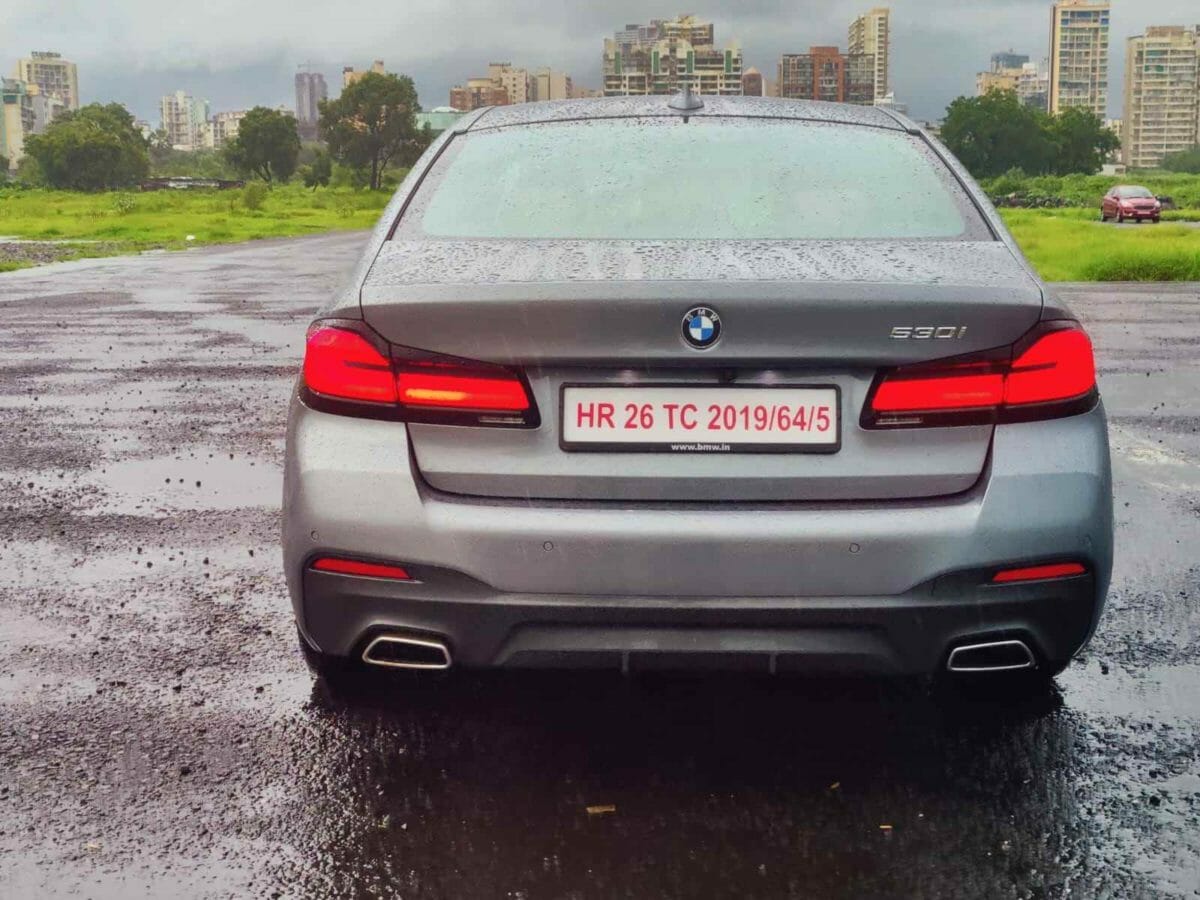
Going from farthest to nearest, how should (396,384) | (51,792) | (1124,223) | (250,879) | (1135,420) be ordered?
(1124,223), (1135,420), (51,792), (396,384), (250,879)

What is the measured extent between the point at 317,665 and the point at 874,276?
5.19ft

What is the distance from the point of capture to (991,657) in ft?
10.2

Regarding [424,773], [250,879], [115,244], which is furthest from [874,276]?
[115,244]

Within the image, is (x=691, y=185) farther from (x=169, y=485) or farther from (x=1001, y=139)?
(x=1001, y=139)

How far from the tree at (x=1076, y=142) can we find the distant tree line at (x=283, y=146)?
65.7 metres

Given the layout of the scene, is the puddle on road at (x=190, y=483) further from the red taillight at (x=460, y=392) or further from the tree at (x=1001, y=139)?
the tree at (x=1001, y=139)

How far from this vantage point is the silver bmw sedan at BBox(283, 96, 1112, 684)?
2.94 meters

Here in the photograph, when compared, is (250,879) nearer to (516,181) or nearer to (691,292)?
(691,292)

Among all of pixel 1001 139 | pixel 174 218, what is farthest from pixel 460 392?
pixel 1001 139

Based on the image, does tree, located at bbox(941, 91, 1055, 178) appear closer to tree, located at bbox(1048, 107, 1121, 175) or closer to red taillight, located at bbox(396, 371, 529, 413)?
tree, located at bbox(1048, 107, 1121, 175)

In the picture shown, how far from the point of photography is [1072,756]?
11.4 ft

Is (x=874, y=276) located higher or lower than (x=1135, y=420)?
higher

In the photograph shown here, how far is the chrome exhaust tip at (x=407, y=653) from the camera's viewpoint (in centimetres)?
309

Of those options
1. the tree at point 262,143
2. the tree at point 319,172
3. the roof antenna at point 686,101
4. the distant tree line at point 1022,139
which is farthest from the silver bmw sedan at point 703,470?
the distant tree line at point 1022,139
